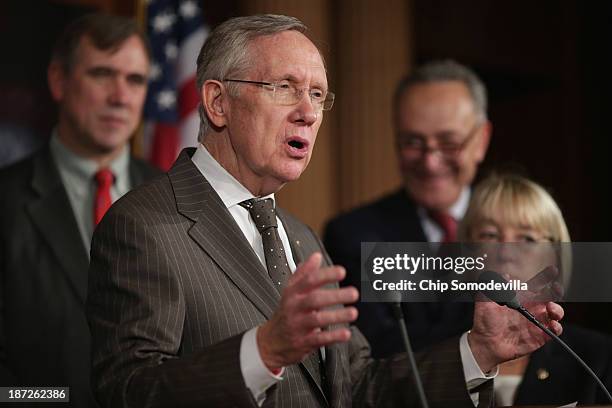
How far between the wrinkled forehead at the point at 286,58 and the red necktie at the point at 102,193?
1.18 meters

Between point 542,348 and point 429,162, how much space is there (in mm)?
1298

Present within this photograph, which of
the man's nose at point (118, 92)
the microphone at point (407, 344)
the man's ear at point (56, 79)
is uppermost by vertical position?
the man's ear at point (56, 79)

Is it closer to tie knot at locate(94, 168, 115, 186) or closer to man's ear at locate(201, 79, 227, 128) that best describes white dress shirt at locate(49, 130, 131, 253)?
tie knot at locate(94, 168, 115, 186)

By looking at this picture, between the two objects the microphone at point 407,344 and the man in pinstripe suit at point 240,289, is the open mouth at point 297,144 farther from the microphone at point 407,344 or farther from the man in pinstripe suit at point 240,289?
the microphone at point 407,344

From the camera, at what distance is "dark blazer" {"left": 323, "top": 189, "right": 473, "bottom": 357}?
2447 mm

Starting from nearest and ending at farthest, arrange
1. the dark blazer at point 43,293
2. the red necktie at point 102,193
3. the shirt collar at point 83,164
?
the dark blazer at point 43,293
the red necktie at point 102,193
the shirt collar at point 83,164

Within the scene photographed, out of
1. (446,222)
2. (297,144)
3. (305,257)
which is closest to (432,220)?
(446,222)

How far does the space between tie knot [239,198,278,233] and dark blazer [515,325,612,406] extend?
754 mm

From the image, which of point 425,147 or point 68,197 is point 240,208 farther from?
point 425,147

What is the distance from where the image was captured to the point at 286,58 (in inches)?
80.9

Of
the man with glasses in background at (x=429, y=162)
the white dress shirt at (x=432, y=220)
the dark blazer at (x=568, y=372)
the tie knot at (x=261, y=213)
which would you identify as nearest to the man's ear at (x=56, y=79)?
the man with glasses in background at (x=429, y=162)

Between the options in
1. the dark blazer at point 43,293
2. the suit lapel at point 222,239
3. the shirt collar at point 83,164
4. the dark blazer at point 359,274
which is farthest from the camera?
the shirt collar at point 83,164

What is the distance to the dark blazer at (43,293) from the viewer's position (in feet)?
9.17

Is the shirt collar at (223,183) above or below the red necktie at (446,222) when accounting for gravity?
above
